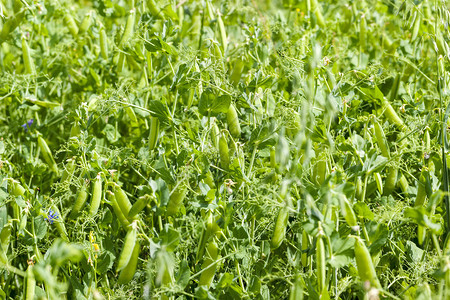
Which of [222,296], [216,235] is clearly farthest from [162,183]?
[222,296]

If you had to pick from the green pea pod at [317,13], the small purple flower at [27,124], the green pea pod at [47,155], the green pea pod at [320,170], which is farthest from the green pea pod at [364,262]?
the green pea pod at [317,13]

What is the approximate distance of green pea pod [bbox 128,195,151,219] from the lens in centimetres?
150

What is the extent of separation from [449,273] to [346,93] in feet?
2.82

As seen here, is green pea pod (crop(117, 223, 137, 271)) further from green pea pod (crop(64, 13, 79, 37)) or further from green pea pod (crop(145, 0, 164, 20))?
green pea pod (crop(64, 13, 79, 37))

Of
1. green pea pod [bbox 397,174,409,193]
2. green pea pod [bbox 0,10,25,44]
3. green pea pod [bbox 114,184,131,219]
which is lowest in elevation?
green pea pod [bbox 397,174,409,193]

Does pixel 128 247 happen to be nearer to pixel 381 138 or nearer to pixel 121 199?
pixel 121 199

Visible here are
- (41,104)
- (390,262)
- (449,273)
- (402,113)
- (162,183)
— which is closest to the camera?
(449,273)

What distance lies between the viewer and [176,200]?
1584mm

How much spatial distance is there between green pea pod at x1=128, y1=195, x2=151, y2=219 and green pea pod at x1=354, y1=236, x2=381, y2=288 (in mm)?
554

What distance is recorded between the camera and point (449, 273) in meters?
1.18

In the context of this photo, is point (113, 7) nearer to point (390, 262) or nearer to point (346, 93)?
point (346, 93)

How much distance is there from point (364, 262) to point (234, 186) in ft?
1.77

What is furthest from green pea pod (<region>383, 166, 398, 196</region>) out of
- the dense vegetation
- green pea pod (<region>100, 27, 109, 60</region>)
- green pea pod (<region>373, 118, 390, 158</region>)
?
green pea pod (<region>100, 27, 109, 60</region>)

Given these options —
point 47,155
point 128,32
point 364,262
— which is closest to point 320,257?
point 364,262
